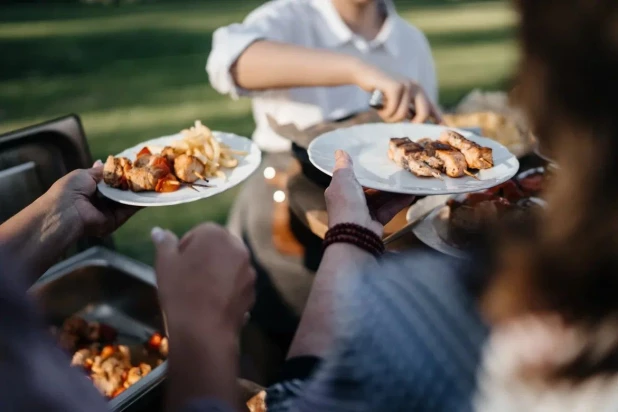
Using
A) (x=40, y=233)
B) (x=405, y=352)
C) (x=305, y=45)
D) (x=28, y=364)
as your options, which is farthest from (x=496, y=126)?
(x=28, y=364)

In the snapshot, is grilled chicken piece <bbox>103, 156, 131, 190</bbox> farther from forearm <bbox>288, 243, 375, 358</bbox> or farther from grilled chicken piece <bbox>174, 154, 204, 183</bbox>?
forearm <bbox>288, 243, 375, 358</bbox>

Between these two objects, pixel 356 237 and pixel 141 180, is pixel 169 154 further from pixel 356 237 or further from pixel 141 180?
pixel 356 237

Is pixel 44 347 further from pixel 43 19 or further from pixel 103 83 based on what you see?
pixel 43 19

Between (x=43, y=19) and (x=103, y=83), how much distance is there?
19.0ft

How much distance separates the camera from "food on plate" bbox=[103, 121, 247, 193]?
1.44 meters

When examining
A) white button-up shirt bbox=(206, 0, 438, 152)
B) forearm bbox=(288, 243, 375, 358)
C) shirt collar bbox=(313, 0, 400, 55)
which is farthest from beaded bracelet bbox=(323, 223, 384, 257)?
shirt collar bbox=(313, 0, 400, 55)

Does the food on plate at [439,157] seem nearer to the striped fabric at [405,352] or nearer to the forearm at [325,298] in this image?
the forearm at [325,298]

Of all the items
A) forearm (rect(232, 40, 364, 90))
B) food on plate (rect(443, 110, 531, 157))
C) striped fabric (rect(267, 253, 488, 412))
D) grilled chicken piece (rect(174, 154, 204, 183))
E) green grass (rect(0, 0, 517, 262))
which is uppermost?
forearm (rect(232, 40, 364, 90))

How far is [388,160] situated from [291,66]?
738mm

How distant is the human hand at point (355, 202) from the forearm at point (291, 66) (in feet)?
2.45

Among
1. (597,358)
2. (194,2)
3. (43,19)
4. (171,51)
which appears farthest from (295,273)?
(194,2)

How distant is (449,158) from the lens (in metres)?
1.49

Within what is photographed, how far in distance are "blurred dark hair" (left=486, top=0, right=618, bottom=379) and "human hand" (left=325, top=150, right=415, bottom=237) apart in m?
0.49

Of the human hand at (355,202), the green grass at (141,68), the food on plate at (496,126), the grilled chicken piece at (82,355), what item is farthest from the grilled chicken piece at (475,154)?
the green grass at (141,68)
